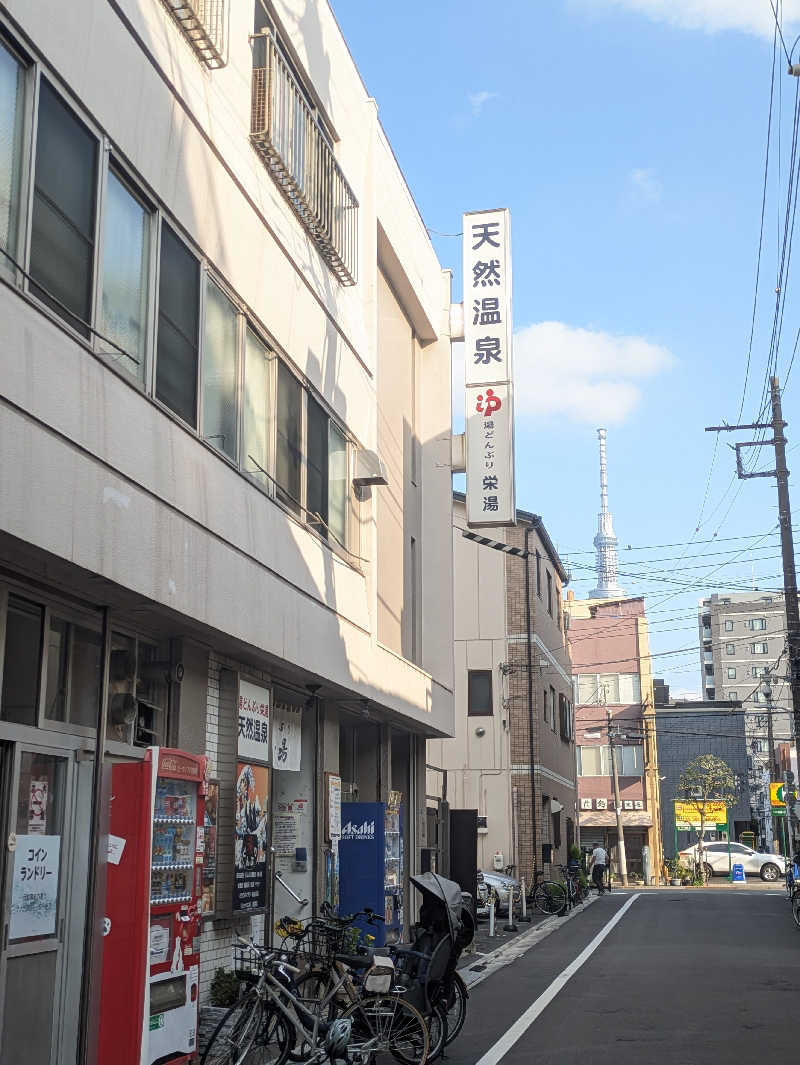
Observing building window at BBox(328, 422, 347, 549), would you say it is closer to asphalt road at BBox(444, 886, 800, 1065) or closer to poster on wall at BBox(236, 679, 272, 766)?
poster on wall at BBox(236, 679, 272, 766)

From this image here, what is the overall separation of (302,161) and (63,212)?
21.0ft

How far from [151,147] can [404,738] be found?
520 inches

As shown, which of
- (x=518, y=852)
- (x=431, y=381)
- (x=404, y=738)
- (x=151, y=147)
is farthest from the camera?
(x=518, y=852)

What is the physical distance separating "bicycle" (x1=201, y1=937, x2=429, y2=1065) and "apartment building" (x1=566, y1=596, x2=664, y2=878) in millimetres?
53190

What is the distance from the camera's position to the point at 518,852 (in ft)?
117

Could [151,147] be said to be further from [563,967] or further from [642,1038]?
[563,967]

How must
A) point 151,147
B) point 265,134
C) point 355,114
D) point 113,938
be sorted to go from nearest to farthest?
1. point 113,938
2. point 151,147
3. point 265,134
4. point 355,114

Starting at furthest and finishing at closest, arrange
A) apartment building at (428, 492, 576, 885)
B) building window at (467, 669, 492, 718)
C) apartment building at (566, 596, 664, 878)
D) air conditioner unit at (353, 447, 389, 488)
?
apartment building at (566, 596, 664, 878), building window at (467, 669, 492, 718), apartment building at (428, 492, 576, 885), air conditioner unit at (353, 447, 389, 488)

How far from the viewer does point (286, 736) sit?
46.8 feet

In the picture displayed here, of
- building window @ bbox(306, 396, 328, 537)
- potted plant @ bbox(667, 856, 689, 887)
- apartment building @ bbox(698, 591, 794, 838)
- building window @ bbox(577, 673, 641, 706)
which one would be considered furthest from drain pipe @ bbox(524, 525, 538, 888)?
apartment building @ bbox(698, 591, 794, 838)

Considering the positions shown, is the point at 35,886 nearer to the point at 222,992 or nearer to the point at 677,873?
the point at 222,992

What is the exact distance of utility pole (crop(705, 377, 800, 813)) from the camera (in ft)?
95.8

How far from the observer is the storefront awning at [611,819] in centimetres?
6288

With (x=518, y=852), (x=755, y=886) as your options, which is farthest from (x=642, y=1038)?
(x=755, y=886)
